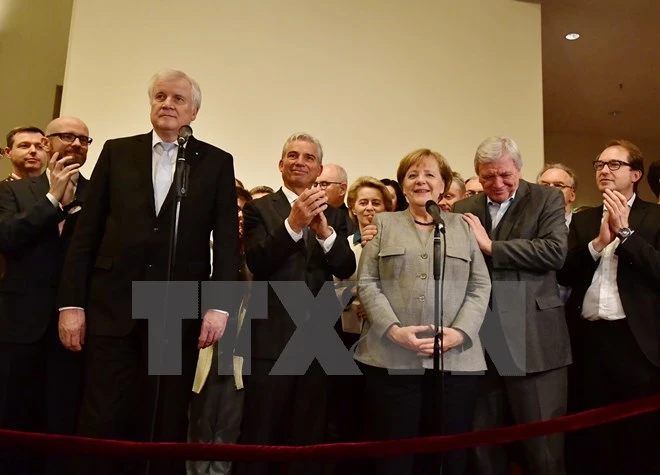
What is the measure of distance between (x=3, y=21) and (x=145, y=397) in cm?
441

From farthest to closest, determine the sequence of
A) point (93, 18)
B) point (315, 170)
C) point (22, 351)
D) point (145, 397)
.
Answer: point (93, 18) < point (315, 170) < point (22, 351) < point (145, 397)

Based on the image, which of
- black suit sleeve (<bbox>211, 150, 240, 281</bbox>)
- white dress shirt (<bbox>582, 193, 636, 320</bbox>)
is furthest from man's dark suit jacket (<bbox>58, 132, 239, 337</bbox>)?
white dress shirt (<bbox>582, 193, 636, 320</bbox>)

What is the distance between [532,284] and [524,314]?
14 centimetres

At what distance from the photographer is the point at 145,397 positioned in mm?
2287

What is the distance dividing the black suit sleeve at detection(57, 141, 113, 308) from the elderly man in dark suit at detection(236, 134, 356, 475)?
1.99 ft

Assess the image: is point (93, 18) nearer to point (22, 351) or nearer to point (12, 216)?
point (12, 216)

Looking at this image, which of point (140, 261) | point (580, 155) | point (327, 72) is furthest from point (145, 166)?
point (580, 155)

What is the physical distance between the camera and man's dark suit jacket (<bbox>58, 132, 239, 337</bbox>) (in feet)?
7.64

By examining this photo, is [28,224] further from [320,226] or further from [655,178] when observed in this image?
[655,178]

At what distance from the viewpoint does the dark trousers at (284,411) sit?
254 centimetres

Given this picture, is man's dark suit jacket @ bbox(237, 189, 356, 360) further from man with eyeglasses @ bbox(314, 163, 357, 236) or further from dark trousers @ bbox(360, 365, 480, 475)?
man with eyeglasses @ bbox(314, 163, 357, 236)

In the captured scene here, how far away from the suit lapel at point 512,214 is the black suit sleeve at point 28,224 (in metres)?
1.88

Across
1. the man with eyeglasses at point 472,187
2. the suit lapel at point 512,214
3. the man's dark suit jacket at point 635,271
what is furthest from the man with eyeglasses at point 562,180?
the suit lapel at point 512,214

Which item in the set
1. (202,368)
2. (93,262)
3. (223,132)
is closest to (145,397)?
(93,262)
